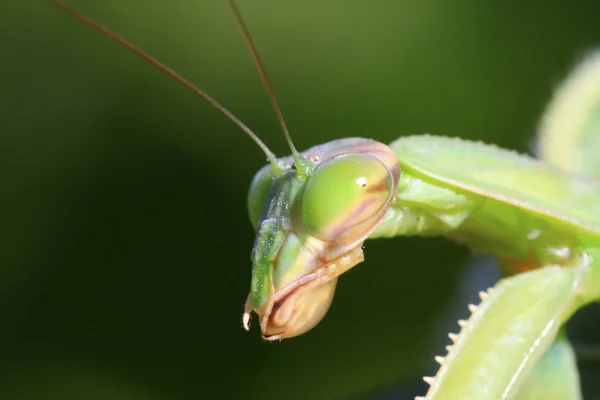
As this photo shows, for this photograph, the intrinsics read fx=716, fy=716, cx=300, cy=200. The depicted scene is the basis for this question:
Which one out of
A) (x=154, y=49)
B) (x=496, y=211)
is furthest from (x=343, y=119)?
(x=496, y=211)

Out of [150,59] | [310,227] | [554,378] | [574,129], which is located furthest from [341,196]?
[574,129]

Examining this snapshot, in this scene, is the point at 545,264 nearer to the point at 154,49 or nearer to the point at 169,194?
the point at 169,194

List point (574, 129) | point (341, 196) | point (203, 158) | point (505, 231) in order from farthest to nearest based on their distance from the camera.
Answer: point (203, 158)
point (574, 129)
point (505, 231)
point (341, 196)

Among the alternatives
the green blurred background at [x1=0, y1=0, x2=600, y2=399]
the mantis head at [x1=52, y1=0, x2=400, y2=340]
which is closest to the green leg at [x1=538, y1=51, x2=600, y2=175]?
the green blurred background at [x1=0, y1=0, x2=600, y2=399]

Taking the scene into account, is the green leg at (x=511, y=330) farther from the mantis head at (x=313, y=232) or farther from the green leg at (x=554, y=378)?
the mantis head at (x=313, y=232)

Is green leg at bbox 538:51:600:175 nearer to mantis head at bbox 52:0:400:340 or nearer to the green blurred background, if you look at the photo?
the green blurred background

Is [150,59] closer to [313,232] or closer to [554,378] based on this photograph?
[313,232]

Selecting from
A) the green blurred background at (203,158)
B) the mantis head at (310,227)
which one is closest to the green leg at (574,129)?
the green blurred background at (203,158)
